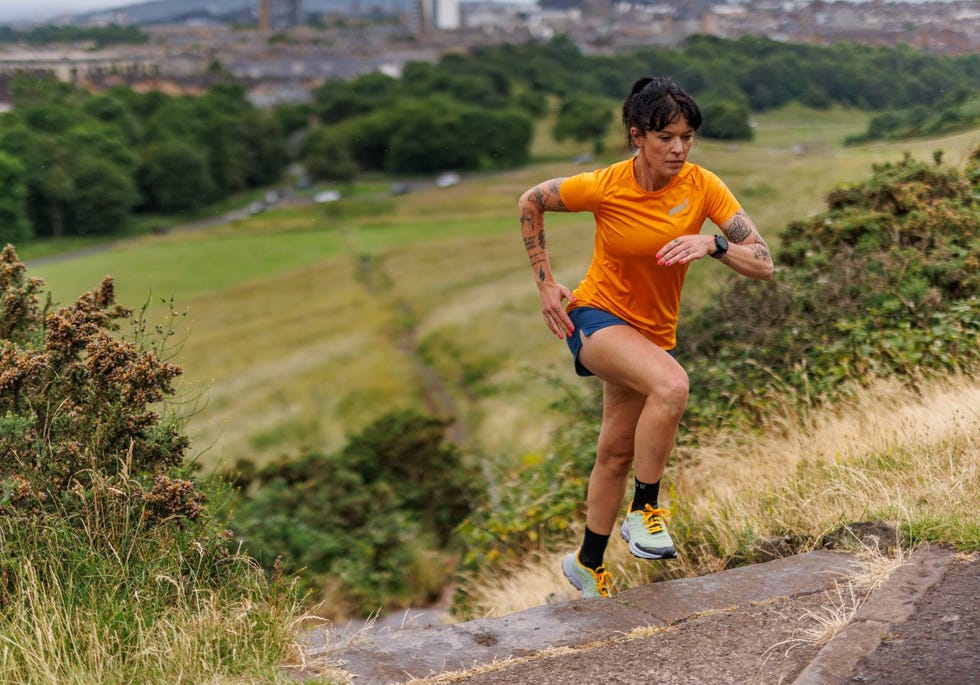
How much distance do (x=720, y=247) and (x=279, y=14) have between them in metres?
168

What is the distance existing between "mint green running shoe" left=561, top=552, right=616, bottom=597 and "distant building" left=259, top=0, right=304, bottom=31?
158m

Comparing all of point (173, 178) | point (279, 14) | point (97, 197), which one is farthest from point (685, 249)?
point (279, 14)

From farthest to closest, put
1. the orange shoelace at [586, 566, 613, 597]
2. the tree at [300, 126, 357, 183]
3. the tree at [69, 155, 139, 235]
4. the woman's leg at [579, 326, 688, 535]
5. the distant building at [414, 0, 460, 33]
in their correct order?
the distant building at [414, 0, 460, 33] → the tree at [300, 126, 357, 183] → the tree at [69, 155, 139, 235] → the orange shoelace at [586, 566, 613, 597] → the woman's leg at [579, 326, 688, 535]

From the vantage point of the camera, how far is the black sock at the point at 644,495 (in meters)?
4.81

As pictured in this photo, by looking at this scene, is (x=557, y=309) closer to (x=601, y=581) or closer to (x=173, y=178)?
(x=601, y=581)

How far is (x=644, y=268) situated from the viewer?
468cm

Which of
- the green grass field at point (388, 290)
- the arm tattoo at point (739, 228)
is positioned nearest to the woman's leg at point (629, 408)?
the arm tattoo at point (739, 228)

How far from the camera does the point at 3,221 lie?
77.9m

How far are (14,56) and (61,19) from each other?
19794 mm

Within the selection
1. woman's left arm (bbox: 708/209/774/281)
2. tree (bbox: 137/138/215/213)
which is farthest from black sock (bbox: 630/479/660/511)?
tree (bbox: 137/138/215/213)

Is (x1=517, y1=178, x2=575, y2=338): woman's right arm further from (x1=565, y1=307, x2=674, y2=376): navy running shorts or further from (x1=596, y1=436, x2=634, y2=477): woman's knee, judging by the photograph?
(x1=596, y1=436, x2=634, y2=477): woman's knee

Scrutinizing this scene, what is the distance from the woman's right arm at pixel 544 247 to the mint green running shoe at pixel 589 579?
3.42 ft

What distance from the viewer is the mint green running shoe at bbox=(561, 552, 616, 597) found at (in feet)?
16.9

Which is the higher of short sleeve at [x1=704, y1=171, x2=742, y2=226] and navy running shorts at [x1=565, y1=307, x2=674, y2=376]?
short sleeve at [x1=704, y1=171, x2=742, y2=226]
